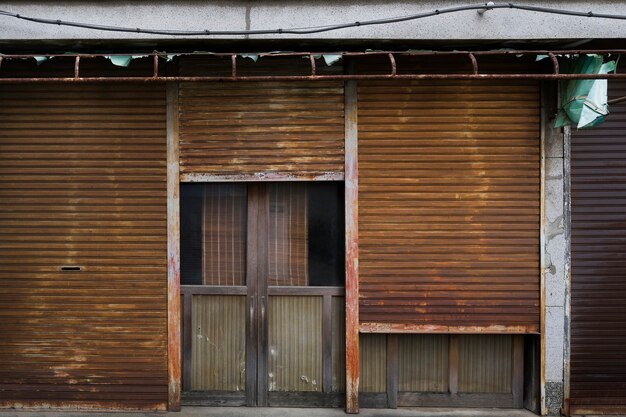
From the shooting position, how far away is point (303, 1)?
19.2 ft

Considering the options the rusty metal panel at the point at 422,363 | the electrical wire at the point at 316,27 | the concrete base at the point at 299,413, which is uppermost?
the electrical wire at the point at 316,27

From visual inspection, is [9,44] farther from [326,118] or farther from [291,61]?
[326,118]

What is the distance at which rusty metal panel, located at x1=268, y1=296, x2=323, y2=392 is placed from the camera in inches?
260

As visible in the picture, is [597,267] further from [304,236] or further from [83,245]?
[83,245]

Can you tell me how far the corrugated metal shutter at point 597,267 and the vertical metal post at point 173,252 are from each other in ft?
14.3

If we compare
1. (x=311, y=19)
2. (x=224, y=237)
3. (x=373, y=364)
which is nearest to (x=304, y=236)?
(x=224, y=237)

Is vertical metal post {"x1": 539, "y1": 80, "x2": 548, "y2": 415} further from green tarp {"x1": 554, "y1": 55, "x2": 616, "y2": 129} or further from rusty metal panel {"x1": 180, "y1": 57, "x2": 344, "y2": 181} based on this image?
rusty metal panel {"x1": 180, "y1": 57, "x2": 344, "y2": 181}

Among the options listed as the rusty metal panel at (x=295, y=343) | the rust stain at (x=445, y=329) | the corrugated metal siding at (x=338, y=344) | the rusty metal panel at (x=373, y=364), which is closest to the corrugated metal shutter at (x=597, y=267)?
the rust stain at (x=445, y=329)

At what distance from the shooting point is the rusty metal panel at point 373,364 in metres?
6.55

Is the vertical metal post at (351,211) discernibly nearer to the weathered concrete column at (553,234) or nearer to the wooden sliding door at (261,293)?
the wooden sliding door at (261,293)

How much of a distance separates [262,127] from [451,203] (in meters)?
2.25

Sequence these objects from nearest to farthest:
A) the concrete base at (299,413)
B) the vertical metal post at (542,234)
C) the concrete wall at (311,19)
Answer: the concrete wall at (311,19) → the vertical metal post at (542,234) → the concrete base at (299,413)

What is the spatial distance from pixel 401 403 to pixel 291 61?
4.08 meters

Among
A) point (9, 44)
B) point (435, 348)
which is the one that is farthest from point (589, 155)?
point (9, 44)
